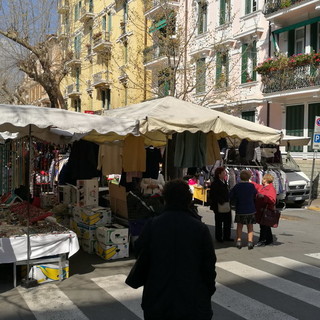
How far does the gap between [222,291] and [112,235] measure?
8.10 ft

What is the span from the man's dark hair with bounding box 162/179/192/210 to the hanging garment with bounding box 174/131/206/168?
17.2ft

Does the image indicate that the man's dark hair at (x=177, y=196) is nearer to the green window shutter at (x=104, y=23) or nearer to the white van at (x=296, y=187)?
the white van at (x=296, y=187)

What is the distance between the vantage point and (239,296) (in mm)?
5812

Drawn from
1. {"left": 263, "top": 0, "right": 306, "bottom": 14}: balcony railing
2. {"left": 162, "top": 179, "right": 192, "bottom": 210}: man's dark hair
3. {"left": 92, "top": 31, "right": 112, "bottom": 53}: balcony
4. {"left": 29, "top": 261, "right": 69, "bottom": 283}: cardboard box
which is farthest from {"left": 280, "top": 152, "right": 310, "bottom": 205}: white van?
{"left": 92, "top": 31, "right": 112, "bottom": 53}: balcony

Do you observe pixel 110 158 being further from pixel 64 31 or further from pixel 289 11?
pixel 64 31

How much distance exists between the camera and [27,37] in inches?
835

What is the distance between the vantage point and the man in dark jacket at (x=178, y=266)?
2992 millimetres

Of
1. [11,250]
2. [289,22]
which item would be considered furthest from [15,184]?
[289,22]

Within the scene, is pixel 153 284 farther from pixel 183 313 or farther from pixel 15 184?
pixel 15 184

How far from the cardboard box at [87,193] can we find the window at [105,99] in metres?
28.6

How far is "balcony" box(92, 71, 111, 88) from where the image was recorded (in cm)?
3554

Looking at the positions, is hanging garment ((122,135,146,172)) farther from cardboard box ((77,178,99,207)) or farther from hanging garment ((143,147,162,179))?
hanging garment ((143,147,162,179))

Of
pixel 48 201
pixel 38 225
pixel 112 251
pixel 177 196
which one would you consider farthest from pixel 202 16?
pixel 177 196

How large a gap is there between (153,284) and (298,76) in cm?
1844
